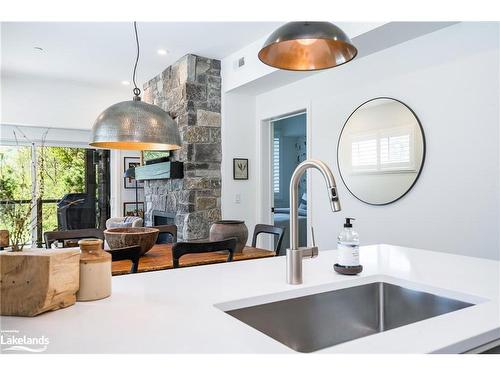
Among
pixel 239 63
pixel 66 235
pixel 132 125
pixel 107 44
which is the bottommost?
pixel 66 235

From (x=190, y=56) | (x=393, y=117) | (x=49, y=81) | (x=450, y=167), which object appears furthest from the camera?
→ (x=49, y=81)

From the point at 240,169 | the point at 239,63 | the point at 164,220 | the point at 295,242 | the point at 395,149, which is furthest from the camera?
the point at 164,220

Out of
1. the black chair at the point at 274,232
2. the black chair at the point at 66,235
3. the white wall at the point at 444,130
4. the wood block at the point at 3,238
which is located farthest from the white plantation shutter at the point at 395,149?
the wood block at the point at 3,238

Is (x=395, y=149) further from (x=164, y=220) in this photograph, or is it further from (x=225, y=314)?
(x=164, y=220)

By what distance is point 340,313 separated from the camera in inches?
50.1

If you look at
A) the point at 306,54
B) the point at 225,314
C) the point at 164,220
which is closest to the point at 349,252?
the point at 225,314

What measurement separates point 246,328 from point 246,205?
3.72 meters

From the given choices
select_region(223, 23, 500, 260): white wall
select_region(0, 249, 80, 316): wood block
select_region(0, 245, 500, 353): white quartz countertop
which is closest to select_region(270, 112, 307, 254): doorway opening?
select_region(223, 23, 500, 260): white wall

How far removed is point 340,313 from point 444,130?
6.31 ft

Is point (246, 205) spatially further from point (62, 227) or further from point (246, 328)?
point (246, 328)

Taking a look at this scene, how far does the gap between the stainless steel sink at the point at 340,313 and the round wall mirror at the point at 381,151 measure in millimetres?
1718

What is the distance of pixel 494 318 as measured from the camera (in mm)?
938
